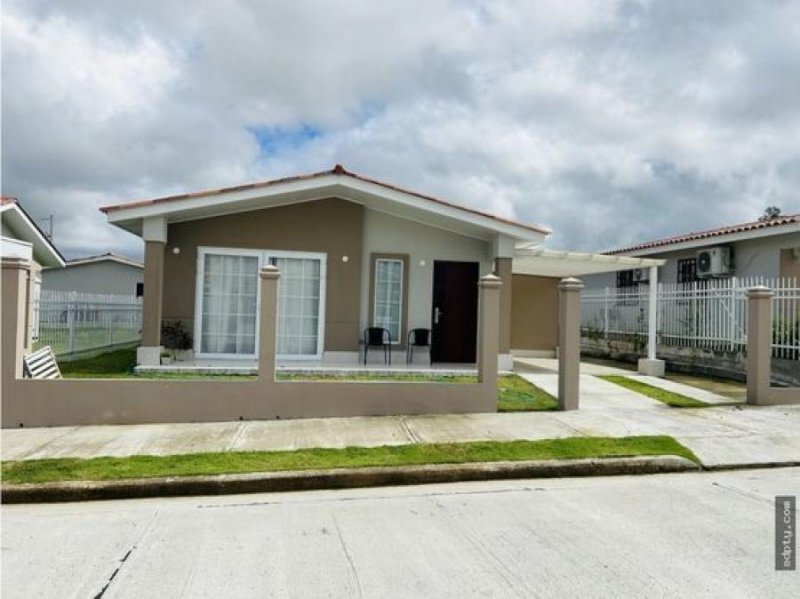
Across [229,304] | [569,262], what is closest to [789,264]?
[569,262]

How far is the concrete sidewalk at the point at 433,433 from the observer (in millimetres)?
6582

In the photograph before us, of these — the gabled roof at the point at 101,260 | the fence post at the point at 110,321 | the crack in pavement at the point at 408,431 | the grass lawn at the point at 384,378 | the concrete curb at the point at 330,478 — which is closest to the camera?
the concrete curb at the point at 330,478

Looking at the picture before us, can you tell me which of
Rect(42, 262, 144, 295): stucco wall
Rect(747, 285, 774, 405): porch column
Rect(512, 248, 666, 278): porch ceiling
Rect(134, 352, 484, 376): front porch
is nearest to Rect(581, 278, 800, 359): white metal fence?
Rect(512, 248, 666, 278): porch ceiling

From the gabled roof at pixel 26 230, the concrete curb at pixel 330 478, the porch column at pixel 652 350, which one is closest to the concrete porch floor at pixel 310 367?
the porch column at pixel 652 350

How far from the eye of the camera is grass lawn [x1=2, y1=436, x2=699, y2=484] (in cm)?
563

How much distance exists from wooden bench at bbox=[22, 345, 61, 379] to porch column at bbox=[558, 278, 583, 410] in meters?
7.23

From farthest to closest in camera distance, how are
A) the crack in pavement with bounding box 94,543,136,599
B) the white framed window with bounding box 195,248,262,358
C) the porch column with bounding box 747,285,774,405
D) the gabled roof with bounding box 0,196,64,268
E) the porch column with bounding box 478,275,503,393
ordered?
the gabled roof with bounding box 0,196,64,268
the white framed window with bounding box 195,248,262,358
the porch column with bounding box 747,285,774,405
the porch column with bounding box 478,275,503,393
the crack in pavement with bounding box 94,543,136,599

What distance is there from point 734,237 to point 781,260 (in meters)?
1.23

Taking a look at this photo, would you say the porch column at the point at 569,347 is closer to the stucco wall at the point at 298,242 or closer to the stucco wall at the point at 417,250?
the stucco wall at the point at 417,250

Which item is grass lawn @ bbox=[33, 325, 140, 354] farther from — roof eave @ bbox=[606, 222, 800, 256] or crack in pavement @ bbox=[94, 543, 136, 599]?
roof eave @ bbox=[606, 222, 800, 256]

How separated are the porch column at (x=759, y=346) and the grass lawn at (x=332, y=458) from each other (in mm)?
3254

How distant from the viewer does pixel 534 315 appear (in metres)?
15.9

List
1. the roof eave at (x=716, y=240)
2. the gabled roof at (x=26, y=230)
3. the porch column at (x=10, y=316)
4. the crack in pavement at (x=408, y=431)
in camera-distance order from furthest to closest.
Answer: the gabled roof at (x=26, y=230) < the roof eave at (x=716, y=240) < the porch column at (x=10, y=316) < the crack in pavement at (x=408, y=431)

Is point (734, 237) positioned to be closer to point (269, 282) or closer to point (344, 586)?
point (269, 282)
